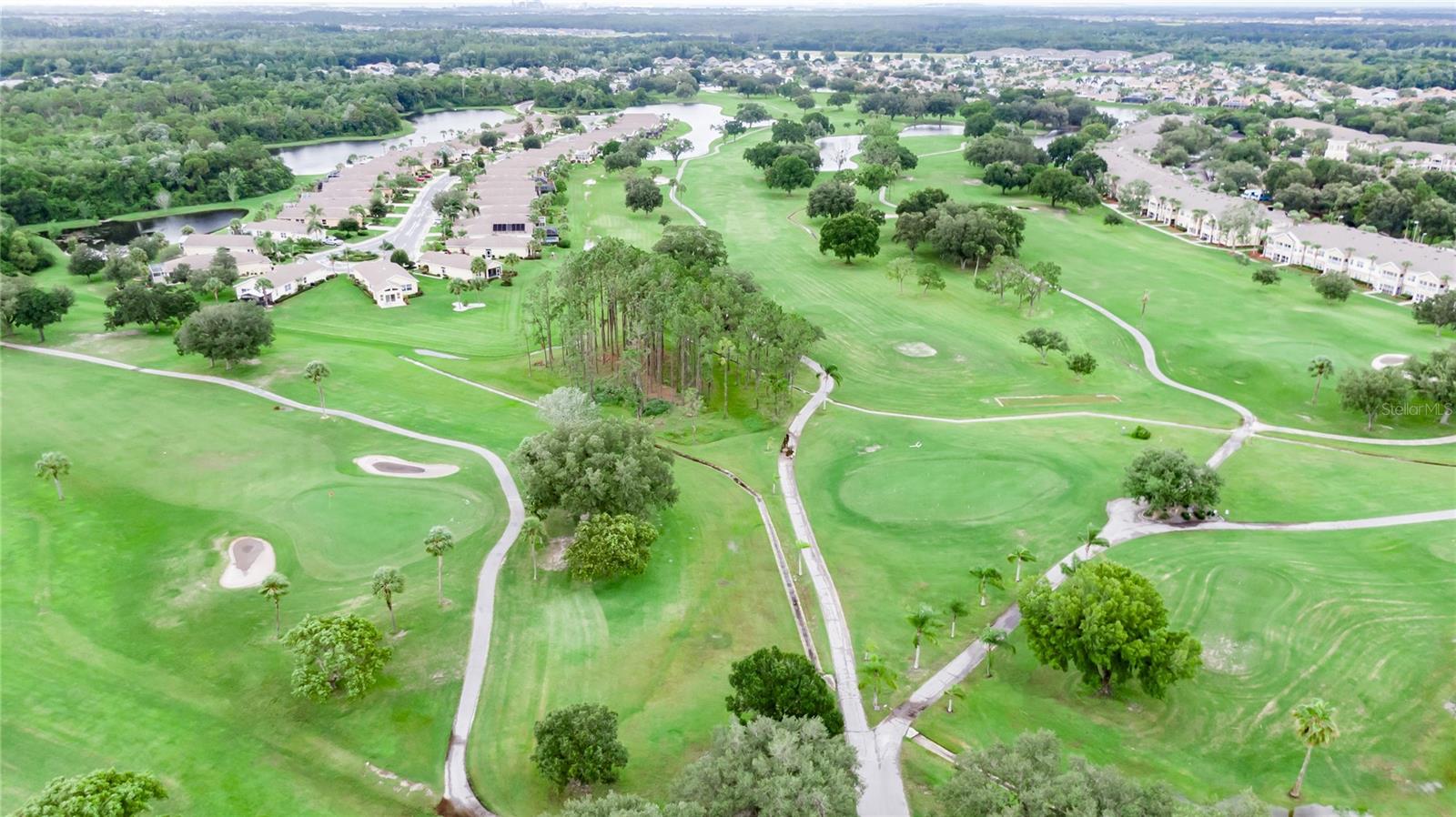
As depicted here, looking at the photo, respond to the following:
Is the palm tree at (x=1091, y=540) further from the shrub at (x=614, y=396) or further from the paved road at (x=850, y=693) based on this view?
the shrub at (x=614, y=396)

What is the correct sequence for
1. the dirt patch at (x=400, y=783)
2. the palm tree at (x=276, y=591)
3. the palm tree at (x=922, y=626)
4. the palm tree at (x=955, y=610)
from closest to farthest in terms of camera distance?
the dirt patch at (x=400, y=783) → the palm tree at (x=922, y=626) → the palm tree at (x=276, y=591) → the palm tree at (x=955, y=610)

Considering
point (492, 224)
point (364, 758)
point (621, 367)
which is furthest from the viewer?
point (492, 224)

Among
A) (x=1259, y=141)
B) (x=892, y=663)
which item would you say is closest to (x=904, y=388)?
(x=892, y=663)

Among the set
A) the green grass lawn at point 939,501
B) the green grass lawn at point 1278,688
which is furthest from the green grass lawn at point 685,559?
the green grass lawn at point 939,501

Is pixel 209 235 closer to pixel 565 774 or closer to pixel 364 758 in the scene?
pixel 364 758

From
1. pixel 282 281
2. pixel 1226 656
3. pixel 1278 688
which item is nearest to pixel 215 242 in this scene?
pixel 282 281

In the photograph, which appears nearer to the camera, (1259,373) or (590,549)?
(590,549)
